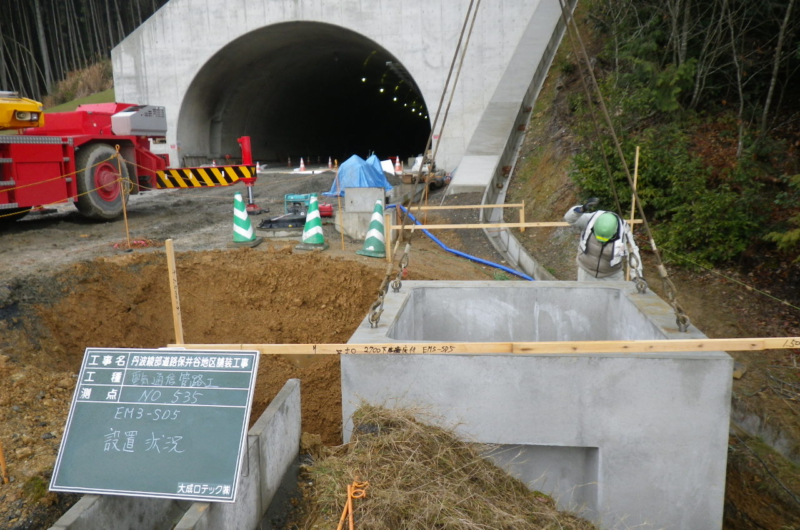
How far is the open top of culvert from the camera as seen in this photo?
557 cm

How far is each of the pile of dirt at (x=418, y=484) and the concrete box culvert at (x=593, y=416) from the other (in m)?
0.25

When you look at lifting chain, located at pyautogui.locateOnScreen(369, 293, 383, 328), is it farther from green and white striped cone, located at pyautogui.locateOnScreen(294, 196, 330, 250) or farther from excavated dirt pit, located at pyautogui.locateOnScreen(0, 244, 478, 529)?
green and white striped cone, located at pyautogui.locateOnScreen(294, 196, 330, 250)

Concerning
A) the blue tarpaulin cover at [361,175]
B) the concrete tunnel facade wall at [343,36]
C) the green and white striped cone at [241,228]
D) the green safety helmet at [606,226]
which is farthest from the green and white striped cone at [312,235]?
the concrete tunnel facade wall at [343,36]

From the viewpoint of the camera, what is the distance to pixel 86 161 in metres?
9.78

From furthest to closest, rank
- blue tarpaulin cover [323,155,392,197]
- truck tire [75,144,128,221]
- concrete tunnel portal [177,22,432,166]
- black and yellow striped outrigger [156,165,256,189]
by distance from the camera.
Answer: concrete tunnel portal [177,22,432,166]
black and yellow striped outrigger [156,165,256,189]
blue tarpaulin cover [323,155,392,197]
truck tire [75,144,128,221]

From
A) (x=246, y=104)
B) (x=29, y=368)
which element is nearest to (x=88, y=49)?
(x=246, y=104)

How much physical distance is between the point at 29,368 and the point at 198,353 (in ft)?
8.44

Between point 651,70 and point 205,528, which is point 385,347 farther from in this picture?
point 651,70

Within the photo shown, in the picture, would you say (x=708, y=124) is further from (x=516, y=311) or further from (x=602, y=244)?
(x=516, y=311)

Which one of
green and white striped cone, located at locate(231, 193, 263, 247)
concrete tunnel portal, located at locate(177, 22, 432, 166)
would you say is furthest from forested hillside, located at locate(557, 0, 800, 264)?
concrete tunnel portal, located at locate(177, 22, 432, 166)

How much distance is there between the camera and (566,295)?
556 cm

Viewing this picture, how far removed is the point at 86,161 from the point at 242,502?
8527mm

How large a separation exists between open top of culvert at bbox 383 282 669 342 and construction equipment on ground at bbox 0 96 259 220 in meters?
6.15

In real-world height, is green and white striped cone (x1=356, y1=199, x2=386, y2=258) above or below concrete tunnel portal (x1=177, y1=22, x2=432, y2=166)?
below
